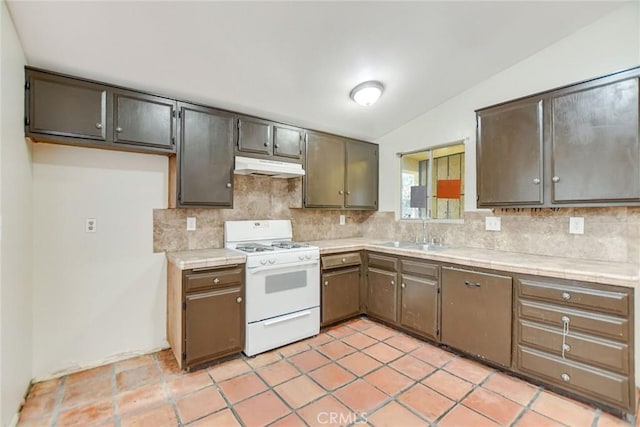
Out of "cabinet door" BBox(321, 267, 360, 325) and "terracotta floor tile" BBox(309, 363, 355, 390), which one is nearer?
"terracotta floor tile" BBox(309, 363, 355, 390)

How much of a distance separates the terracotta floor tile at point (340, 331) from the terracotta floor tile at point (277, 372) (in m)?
0.71

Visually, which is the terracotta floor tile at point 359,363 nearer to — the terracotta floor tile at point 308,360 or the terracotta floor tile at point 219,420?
the terracotta floor tile at point 308,360

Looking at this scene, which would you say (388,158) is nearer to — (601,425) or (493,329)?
(493,329)

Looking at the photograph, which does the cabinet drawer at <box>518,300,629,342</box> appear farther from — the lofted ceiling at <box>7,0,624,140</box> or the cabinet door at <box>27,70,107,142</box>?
the cabinet door at <box>27,70,107,142</box>

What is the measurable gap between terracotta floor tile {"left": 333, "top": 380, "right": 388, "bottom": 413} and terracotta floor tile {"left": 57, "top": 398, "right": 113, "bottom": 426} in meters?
1.46

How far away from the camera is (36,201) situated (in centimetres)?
219

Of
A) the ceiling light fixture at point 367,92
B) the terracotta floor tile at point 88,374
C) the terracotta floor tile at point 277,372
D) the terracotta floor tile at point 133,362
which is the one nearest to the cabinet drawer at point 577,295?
the terracotta floor tile at point 277,372

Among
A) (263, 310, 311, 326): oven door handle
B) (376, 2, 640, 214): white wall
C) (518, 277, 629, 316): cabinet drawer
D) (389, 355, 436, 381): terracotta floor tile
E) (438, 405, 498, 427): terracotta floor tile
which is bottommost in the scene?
(438, 405, 498, 427): terracotta floor tile

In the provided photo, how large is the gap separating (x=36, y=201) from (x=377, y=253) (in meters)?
2.98

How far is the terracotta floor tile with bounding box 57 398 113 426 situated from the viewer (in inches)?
69.7

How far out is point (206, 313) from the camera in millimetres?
2361

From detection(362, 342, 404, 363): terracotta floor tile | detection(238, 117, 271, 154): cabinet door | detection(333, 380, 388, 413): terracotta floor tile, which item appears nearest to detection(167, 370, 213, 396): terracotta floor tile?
detection(333, 380, 388, 413): terracotta floor tile

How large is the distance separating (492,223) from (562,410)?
1533mm

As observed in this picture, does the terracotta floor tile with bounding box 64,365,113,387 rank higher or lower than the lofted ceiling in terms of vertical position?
lower
